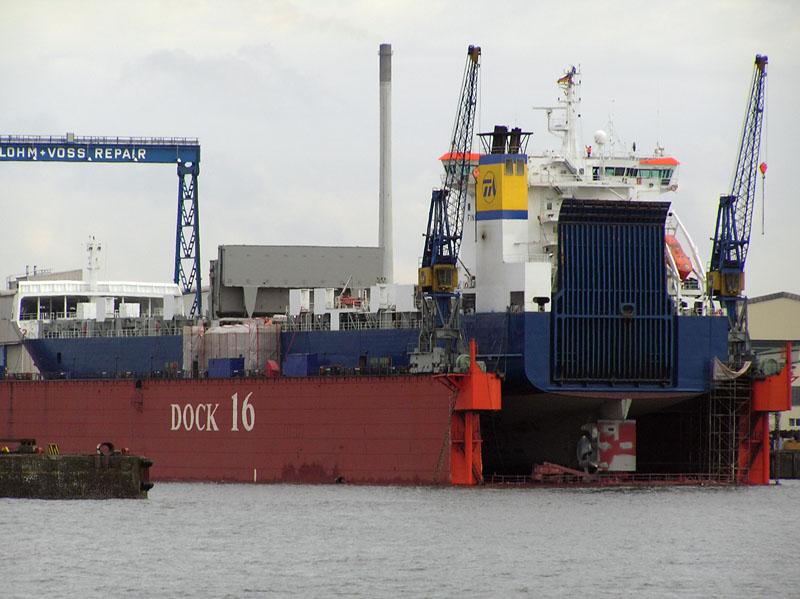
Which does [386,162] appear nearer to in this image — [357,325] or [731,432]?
[357,325]

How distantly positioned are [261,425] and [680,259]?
683 inches

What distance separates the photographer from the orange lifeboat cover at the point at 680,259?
248ft

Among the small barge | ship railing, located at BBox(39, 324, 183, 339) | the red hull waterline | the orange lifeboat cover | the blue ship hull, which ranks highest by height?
the orange lifeboat cover

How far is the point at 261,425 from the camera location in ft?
245

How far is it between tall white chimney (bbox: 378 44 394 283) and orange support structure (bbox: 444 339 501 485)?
34.1 metres

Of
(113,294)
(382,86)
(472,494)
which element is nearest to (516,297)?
(472,494)

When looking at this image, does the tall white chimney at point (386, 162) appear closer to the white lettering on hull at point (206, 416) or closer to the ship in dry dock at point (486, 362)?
the ship in dry dock at point (486, 362)

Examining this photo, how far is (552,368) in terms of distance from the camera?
227 ft

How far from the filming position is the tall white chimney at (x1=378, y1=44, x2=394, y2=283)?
105438mm

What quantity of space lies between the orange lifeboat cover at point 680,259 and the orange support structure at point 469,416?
10927mm

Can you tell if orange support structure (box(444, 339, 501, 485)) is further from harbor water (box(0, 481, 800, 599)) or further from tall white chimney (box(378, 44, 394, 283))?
tall white chimney (box(378, 44, 394, 283))

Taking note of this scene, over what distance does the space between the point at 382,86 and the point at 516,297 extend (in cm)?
4107

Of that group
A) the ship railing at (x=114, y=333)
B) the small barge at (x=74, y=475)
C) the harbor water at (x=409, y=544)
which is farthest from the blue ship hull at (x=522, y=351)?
the small barge at (x=74, y=475)

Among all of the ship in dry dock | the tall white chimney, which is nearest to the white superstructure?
the ship in dry dock
